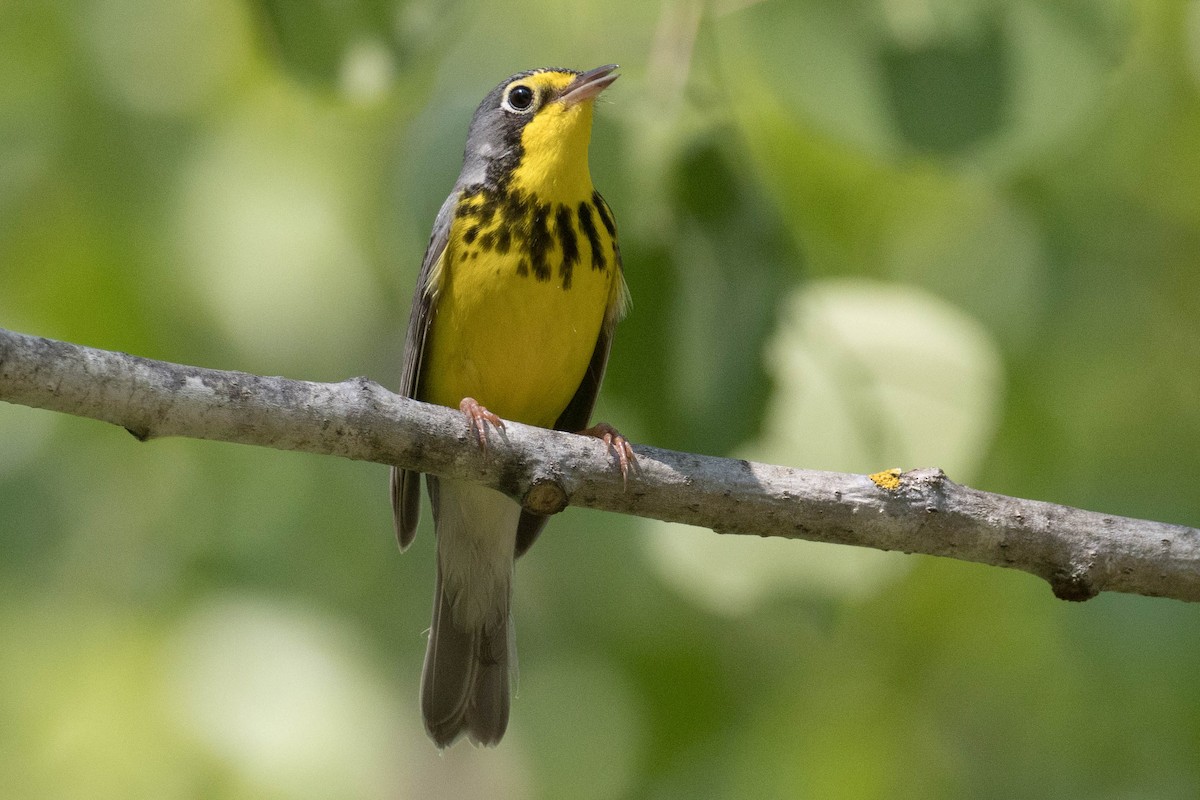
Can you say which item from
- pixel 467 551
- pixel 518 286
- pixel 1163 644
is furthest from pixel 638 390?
pixel 1163 644

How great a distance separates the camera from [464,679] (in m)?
5.77

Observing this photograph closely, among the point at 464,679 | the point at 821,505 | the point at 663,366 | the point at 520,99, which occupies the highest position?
the point at 520,99

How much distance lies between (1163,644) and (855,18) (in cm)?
306

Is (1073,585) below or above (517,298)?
below

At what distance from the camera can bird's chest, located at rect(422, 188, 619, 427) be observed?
4.96 metres

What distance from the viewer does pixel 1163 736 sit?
20.4ft

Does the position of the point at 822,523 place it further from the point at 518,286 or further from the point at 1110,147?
the point at 1110,147

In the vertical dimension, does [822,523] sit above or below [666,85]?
below

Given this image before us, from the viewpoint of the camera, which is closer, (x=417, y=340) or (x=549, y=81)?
(x=417, y=340)

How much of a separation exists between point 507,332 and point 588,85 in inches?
41.3

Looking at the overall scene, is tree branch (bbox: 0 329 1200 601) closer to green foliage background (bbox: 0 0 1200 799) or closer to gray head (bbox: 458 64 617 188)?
green foliage background (bbox: 0 0 1200 799)

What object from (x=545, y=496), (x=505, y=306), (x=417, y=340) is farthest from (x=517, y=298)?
(x=545, y=496)

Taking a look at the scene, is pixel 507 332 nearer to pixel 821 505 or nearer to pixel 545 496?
pixel 545 496

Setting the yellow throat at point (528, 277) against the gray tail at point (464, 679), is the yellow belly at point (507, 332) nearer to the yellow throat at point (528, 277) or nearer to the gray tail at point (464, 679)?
the yellow throat at point (528, 277)
